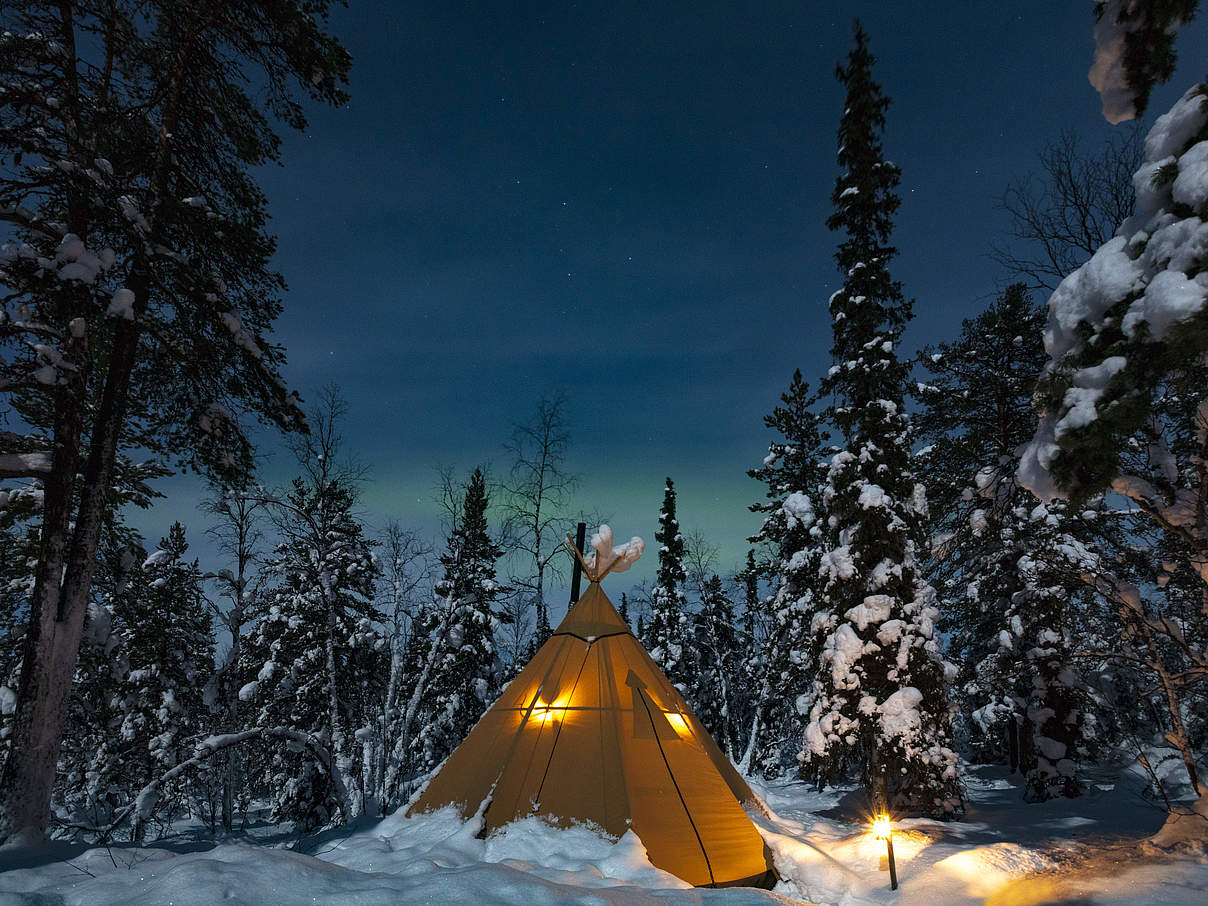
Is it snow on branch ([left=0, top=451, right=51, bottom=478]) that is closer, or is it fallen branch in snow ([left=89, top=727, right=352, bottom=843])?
fallen branch in snow ([left=89, top=727, right=352, bottom=843])

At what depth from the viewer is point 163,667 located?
12633 mm

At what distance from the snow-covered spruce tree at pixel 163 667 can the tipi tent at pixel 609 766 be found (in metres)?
4.78

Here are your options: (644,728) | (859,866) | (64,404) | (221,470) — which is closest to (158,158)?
(64,404)

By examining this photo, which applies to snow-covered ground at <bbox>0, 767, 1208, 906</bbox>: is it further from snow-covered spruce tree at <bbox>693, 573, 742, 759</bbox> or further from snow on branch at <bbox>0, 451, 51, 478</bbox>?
snow-covered spruce tree at <bbox>693, 573, 742, 759</bbox>

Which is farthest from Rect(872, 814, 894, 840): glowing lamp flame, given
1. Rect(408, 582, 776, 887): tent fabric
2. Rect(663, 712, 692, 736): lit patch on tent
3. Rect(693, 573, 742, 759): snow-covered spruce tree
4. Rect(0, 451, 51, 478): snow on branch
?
Rect(693, 573, 742, 759): snow-covered spruce tree

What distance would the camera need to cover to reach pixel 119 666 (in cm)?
811

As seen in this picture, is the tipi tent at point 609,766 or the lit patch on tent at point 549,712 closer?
the tipi tent at point 609,766

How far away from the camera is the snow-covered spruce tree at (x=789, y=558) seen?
15.9 m

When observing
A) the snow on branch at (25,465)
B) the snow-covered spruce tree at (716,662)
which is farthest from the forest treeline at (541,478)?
the snow-covered spruce tree at (716,662)

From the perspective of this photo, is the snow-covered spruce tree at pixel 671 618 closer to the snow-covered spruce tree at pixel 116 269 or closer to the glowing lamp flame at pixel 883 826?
the glowing lamp flame at pixel 883 826

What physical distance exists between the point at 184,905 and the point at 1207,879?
26.2 feet

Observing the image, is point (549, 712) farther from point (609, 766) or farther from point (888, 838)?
point (888, 838)

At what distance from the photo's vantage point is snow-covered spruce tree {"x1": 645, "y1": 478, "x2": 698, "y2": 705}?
23953mm

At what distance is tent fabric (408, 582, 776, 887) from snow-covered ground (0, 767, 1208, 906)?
364mm
